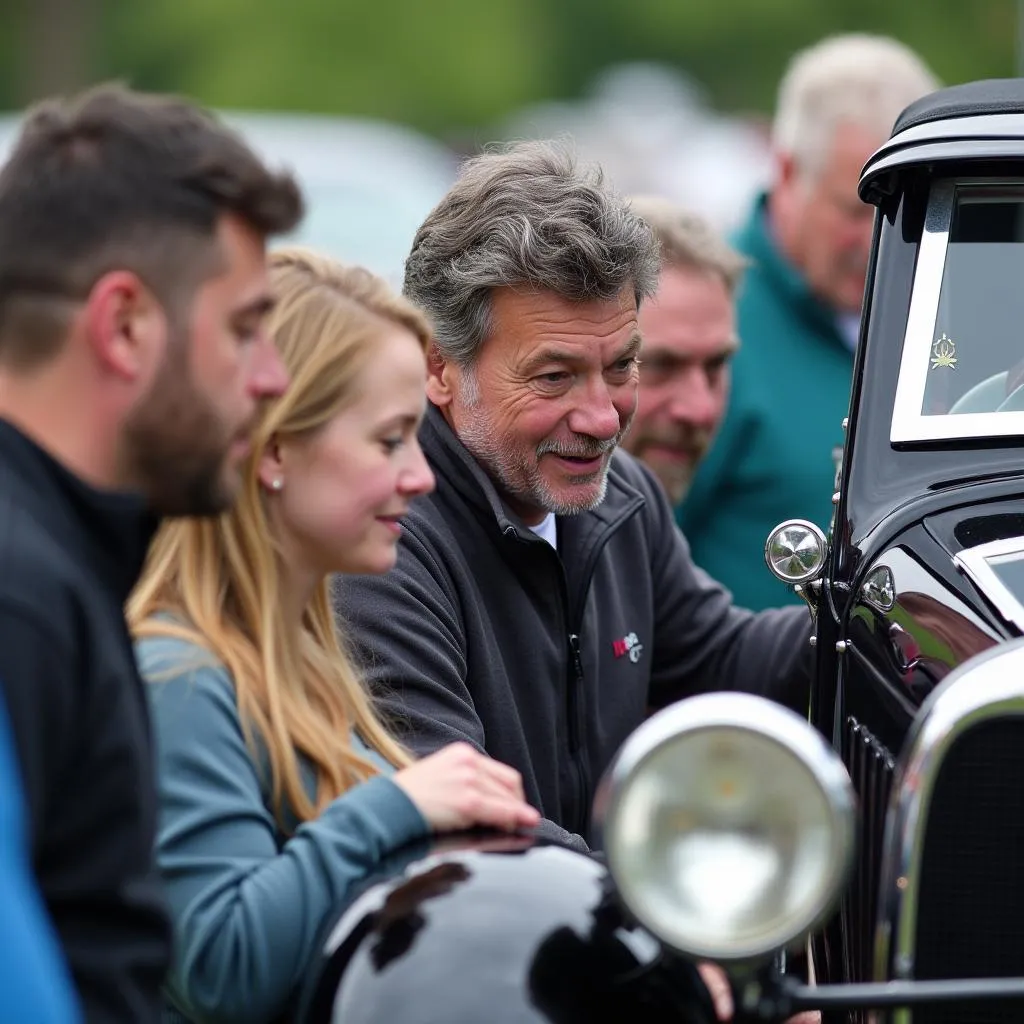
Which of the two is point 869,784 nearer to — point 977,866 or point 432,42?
point 977,866

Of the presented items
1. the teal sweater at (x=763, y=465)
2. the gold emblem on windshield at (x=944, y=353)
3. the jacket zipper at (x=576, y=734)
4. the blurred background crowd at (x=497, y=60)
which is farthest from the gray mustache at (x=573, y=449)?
the blurred background crowd at (x=497, y=60)

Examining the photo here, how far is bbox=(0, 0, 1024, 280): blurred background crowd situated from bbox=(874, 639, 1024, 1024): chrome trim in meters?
19.0

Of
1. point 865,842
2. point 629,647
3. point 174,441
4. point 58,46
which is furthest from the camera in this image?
point 58,46

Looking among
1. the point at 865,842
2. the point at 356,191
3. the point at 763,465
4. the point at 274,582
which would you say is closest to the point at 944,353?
the point at 865,842

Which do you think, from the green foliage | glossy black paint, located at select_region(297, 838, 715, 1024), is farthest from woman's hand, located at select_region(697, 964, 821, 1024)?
the green foliage

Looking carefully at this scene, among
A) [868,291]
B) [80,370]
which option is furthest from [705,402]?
[80,370]

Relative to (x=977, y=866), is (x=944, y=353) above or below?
above

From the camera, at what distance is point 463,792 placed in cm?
263

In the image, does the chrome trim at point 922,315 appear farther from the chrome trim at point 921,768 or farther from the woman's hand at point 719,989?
the woman's hand at point 719,989

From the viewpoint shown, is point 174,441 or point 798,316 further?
point 798,316

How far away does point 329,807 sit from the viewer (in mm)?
2637

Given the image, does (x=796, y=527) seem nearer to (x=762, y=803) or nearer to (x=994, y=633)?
(x=994, y=633)

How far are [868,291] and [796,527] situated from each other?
1.62 ft

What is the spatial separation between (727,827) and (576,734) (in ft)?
5.15
